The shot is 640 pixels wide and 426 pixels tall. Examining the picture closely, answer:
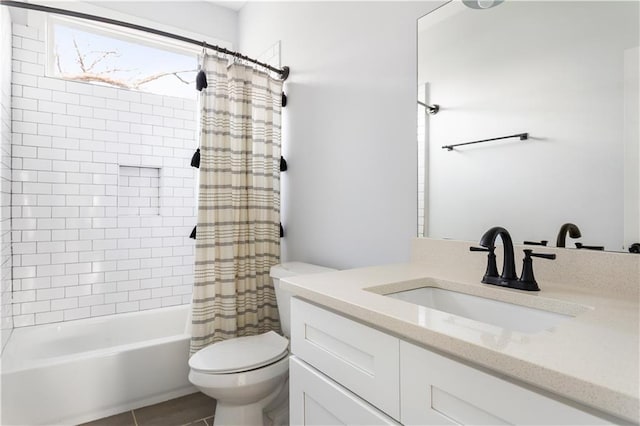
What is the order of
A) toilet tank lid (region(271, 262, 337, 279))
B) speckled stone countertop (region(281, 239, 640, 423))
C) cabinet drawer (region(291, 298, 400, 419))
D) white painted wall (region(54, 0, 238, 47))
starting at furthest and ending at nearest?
white painted wall (region(54, 0, 238, 47)), toilet tank lid (region(271, 262, 337, 279)), cabinet drawer (region(291, 298, 400, 419)), speckled stone countertop (region(281, 239, 640, 423))

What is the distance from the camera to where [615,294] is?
3.08 feet

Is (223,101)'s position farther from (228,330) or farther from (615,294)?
(615,294)

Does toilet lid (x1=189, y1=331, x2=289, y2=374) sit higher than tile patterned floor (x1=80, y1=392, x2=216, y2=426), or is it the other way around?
toilet lid (x1=189, y1=331, x2=289, y2=374)

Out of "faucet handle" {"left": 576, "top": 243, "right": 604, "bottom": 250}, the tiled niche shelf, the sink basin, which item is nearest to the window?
the tiled niche shelf

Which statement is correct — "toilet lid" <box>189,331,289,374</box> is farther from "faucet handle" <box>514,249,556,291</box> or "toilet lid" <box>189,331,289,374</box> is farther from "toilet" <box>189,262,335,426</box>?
"faucet handle" <box>514,249,556,291</box>

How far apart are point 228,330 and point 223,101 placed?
1.33 m

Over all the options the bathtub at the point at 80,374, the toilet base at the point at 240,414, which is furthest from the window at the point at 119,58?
the toilet base at the point at 240,414

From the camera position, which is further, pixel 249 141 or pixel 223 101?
pixel 249 141

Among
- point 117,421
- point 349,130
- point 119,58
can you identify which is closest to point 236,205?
point 349,130

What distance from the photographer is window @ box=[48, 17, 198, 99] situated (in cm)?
264

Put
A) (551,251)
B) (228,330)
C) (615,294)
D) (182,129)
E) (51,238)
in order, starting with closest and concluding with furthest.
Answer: (615,294), (551,251), (228,330), (51,238), (182,129)

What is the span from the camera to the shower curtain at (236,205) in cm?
196

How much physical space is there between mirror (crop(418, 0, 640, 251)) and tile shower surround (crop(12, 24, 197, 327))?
2.30m

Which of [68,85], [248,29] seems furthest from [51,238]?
[248,29]
